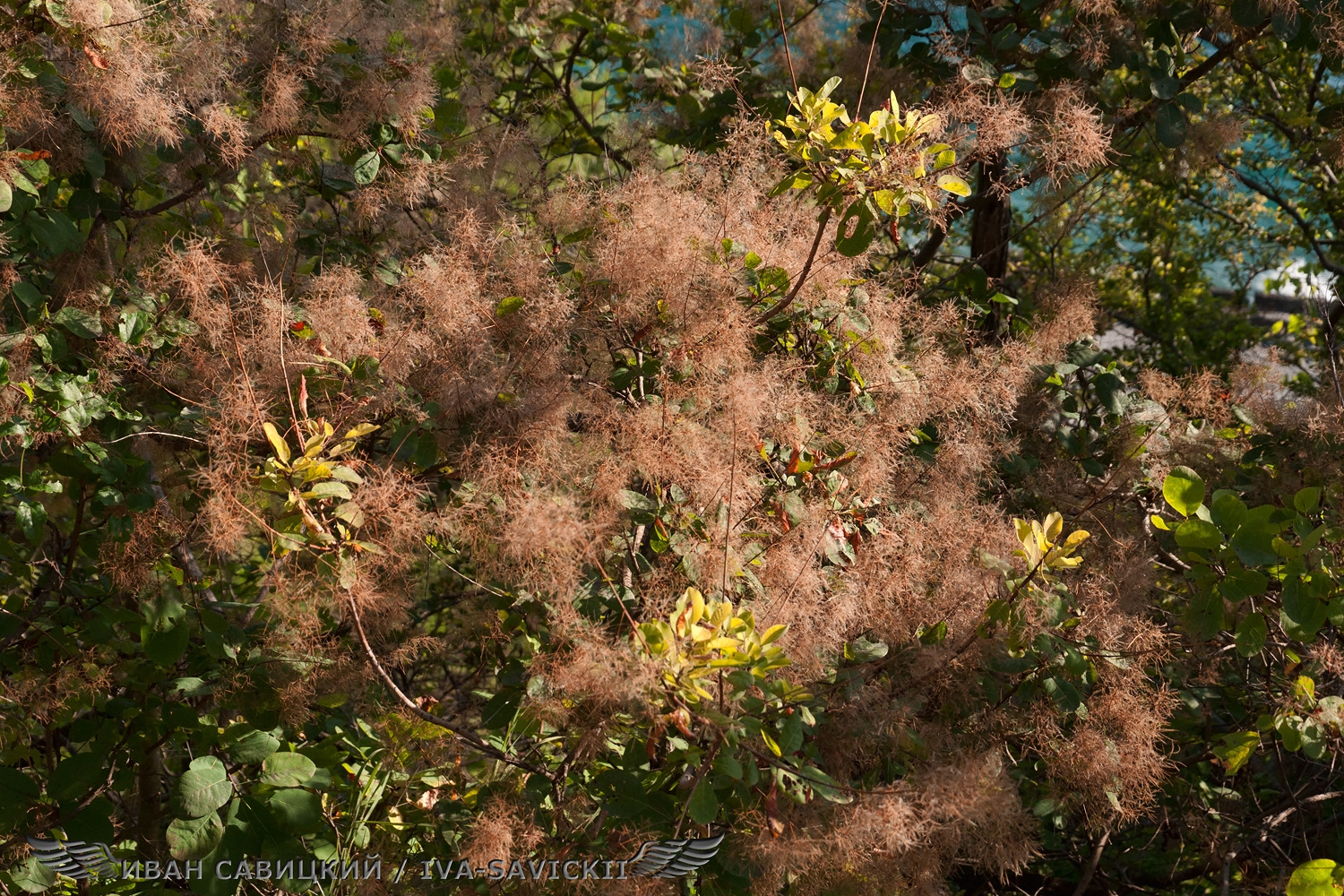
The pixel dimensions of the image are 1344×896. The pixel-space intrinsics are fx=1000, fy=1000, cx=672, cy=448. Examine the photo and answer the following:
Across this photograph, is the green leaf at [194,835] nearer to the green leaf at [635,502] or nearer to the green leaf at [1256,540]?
the green leaf at [635,502]

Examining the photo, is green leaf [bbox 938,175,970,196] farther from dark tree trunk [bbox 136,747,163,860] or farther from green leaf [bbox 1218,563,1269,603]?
dark tree trunk [bbox 136,747,163,860]

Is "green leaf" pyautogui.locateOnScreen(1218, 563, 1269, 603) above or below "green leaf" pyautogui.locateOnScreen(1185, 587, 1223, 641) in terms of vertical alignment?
above

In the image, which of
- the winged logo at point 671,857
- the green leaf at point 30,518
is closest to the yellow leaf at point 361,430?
the green leaf at point 30,518

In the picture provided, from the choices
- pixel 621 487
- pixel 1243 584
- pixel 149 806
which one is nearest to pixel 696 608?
pixel 621 487

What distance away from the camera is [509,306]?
2.07 meters

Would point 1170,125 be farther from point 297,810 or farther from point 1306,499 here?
point 297,810

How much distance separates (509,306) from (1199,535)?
4.73ft

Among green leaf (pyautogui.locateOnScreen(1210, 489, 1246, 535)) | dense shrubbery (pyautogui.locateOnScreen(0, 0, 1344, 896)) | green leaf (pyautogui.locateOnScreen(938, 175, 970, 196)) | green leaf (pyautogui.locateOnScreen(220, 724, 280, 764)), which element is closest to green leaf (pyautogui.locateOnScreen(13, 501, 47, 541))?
dense shrubbery (pyautogui.locateOnScreen(0, 0, 1344, 896))

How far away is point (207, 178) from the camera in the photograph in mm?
2453

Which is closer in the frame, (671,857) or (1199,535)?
(671,857)

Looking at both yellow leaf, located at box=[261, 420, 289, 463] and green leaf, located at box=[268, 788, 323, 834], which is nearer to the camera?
yellow leaf, located at box=[261, 420, 289, 463]

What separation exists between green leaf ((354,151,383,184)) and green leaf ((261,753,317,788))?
50.4 inches

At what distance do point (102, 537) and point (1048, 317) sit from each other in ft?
8.54

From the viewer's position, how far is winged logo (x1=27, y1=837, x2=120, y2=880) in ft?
6.79
